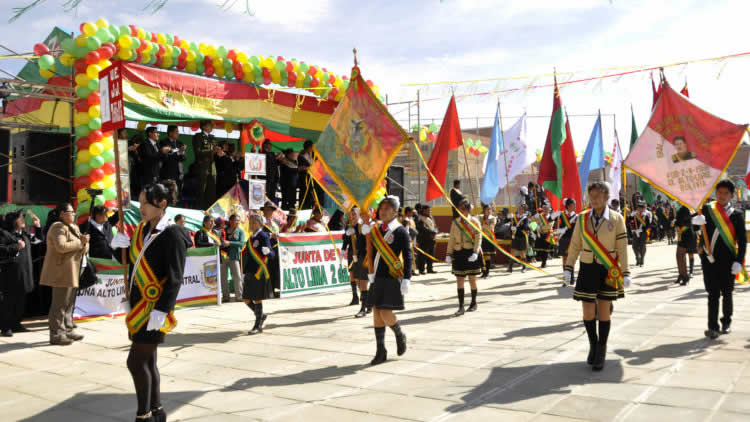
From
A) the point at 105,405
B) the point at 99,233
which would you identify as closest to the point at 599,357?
the point at 105,405

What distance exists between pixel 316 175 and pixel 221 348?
7.86 ft

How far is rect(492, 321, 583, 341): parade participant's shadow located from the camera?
7.32 metres

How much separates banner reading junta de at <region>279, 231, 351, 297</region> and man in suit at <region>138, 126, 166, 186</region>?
9.94ft

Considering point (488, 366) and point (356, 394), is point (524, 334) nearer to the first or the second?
point (488, 366)

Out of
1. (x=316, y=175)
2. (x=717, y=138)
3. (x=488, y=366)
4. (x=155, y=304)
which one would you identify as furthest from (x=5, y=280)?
(x=717, y=138)

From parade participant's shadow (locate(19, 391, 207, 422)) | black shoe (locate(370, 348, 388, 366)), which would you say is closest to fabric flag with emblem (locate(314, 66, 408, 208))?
black shoe (locate(370, 348, 388, 366))

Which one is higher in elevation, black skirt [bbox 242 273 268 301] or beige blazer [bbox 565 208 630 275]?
beige blazer [bbox 565 208 630 275]

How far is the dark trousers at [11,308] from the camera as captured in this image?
8000 mm

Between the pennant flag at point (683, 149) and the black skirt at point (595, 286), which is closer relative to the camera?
the black skirt at point (595, 286)

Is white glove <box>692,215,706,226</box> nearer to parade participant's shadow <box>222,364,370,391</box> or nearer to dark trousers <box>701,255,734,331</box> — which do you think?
dark trousers <box>701,255,734,331</box>

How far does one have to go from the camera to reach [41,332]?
8312 millimetres

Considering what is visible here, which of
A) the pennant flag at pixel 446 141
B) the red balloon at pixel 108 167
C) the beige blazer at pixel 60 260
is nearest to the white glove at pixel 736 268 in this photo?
the pennant flag at pixel 446 141

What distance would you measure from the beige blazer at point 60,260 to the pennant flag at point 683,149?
733 cm

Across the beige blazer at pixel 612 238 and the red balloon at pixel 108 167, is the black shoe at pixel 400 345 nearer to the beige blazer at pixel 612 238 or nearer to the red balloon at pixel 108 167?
the beige blazer at pixel 612 238
